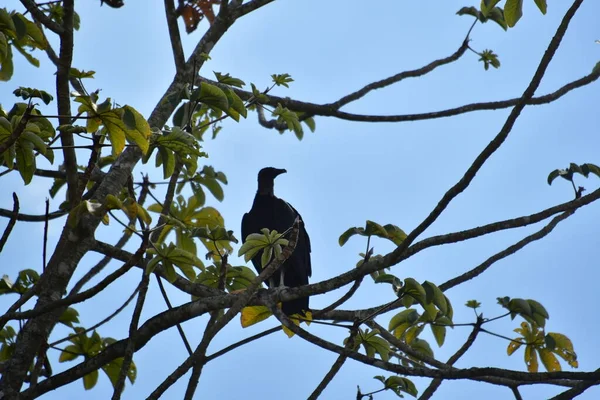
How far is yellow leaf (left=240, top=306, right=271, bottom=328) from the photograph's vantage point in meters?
3.56

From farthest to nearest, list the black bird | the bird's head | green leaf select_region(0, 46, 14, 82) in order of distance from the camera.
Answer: the bird's head → the black bird → green leaf select_region(0, 46, 14, 82)

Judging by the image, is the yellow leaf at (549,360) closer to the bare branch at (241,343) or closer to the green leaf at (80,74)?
the bare branch at (241,343)

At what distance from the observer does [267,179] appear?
6.91 metres

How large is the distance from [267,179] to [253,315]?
3405 millimetres

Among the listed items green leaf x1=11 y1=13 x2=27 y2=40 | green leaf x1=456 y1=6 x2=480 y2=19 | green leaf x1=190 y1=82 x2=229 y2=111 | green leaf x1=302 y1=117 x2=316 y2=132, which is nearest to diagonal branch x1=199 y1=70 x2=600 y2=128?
green leaf x1=302 y1=117 x2=316 y2=132

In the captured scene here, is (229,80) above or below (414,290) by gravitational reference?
above

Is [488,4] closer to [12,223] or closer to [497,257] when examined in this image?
[497,257]

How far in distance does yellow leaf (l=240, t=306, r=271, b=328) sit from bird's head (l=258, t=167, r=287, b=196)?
10.8 ft

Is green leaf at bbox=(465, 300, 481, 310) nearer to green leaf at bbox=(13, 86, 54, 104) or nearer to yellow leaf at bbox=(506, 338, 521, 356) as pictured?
yellow leaf at bbox=(506, 338, 521, 356)

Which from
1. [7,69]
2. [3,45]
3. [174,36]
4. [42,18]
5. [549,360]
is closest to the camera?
[3,45]

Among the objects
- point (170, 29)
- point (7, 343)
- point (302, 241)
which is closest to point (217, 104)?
point (170, 29)

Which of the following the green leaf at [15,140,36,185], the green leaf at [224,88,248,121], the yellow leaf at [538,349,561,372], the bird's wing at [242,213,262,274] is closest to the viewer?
the green leaf at [15,140,36,185]

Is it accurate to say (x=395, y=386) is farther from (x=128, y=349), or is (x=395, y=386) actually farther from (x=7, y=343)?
(x=7, y=343)

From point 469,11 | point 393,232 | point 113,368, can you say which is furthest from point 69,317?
point 469,11
